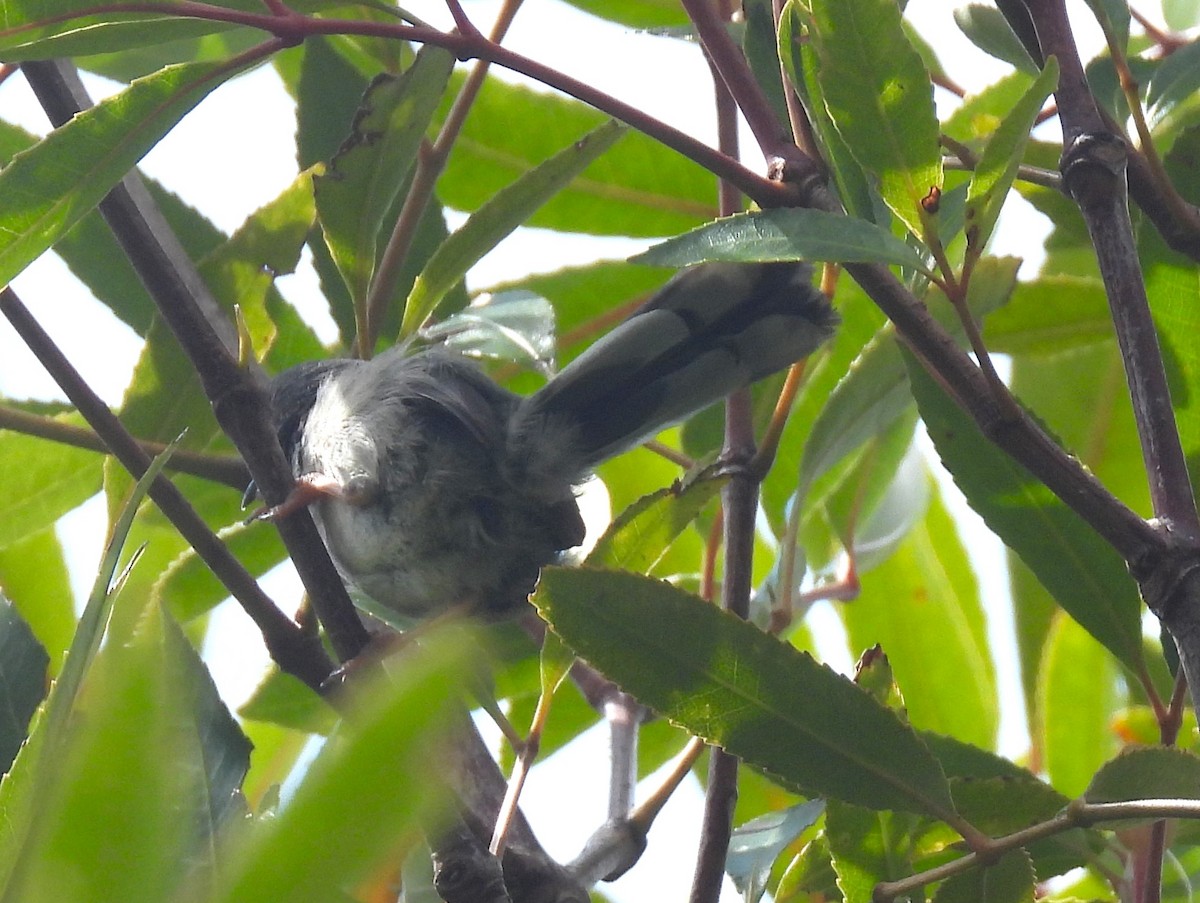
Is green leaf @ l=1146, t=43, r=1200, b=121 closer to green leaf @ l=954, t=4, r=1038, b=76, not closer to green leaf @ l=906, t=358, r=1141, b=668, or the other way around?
green leaf @ l=954, t=4, r=1038, b=76

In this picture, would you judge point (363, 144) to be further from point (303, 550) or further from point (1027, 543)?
point (1027, 543)

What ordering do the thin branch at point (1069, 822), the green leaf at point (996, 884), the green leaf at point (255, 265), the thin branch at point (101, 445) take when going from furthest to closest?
the green leaf at point (255, 265) < the thin branch at point (101, 445) < the green leaf at point (996, 884) < the thin branch at point (1069, 822)

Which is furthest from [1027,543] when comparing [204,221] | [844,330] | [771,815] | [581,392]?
[204,221]

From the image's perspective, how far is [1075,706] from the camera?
236cm

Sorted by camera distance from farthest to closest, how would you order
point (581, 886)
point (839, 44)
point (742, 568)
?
point (742, 568)
point (581, 886)
point (839, 44)

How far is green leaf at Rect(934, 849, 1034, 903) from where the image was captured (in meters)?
1.41

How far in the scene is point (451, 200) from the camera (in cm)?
258

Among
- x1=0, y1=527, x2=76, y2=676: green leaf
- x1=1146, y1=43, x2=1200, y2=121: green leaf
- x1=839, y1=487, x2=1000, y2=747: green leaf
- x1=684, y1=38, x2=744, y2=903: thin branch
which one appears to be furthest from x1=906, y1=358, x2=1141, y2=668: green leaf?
x1=0, y1=527, x2=76, y2=676: green leaf

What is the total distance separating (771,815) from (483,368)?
1.30 m

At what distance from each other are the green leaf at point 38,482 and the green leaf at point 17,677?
688mm

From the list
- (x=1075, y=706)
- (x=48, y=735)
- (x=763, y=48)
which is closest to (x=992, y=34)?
(x=763, y=48)

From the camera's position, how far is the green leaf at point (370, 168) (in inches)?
71.8

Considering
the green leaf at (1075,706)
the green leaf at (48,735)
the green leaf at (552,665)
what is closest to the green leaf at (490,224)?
the green leaf at (552,665)

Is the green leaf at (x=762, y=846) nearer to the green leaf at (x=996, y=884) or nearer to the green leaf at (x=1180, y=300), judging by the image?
the green leaf at (x=996, y=884)
